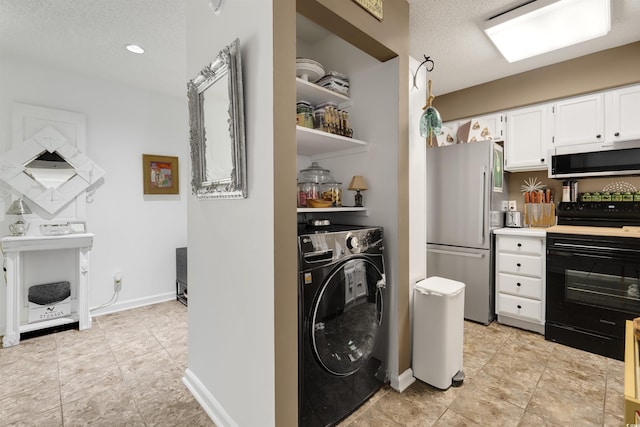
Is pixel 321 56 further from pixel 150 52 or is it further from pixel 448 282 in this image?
pixel 448 282

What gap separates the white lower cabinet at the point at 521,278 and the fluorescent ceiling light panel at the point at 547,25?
160 cm

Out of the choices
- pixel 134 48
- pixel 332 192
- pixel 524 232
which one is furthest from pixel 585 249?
pixel 134 48

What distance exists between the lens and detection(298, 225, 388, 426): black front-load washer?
1436 mm

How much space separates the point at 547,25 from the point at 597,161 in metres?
1.36

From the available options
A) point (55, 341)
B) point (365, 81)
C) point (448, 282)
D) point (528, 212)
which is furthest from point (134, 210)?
point (528, 212)

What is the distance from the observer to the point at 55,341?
8.72ft

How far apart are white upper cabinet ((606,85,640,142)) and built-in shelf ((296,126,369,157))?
7.82 ft

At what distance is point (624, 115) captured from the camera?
2623 mm

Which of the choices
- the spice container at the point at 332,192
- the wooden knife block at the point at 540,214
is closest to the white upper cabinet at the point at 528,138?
the wooden knife block at the point at 540,214

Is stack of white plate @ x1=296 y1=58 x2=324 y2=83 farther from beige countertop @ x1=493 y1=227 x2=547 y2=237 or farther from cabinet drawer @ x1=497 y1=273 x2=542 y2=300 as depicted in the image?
cabinet drawer @ x1=497 y1=273 x2=542 y2=300

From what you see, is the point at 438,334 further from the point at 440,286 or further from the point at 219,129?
the point at 219,129

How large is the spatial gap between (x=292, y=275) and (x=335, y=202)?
878 mm

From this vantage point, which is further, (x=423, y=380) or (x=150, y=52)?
(x=150, y=52)

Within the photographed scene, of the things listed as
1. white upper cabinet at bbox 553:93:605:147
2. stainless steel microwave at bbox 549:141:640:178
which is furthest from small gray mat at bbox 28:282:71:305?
white upper cabinet at bbox 553:93:605:147
